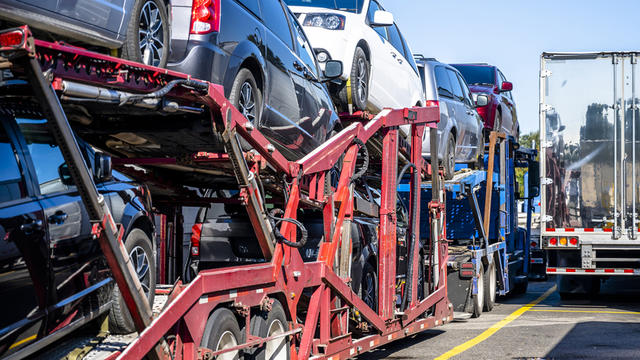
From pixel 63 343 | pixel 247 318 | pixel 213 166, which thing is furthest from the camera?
pixel 213 166

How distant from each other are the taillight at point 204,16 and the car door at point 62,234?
1.44 m

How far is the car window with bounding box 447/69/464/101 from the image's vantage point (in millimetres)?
14828

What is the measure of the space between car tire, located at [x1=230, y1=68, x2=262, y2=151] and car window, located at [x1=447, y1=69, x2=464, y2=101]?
871 centimetres

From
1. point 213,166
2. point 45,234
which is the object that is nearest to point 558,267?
point 213,166

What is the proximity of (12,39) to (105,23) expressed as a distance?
981 mm

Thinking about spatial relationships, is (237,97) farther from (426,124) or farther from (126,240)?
(426,124)

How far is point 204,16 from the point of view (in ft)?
18.4

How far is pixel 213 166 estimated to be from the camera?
6.84 m

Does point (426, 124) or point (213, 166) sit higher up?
point (426, 124)

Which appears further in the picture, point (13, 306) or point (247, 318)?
point (247, 318)

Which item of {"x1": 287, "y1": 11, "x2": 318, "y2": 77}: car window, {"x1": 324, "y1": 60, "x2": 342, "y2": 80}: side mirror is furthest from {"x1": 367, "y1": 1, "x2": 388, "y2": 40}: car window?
{"x1": 287, "y1": 11, "x2": 318, "y2": 77}: car window

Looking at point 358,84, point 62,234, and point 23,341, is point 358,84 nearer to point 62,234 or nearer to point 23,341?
point 62,234

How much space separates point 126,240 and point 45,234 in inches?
43.2

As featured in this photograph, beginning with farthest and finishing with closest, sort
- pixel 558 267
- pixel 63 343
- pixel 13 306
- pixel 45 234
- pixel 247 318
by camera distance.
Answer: pixel 558 267, pixel 247 318, pixel 63 343, pixel 45 234, pixel 13 306
